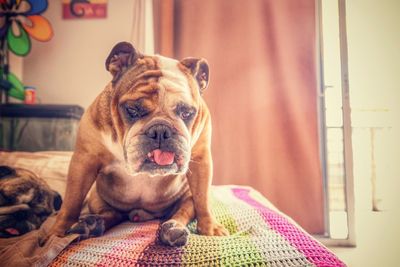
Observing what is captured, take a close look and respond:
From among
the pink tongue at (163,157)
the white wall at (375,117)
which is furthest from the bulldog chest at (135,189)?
the white wall at (375,117)

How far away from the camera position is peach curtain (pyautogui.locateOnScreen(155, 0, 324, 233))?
1.12m

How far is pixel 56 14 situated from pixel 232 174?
2.74 feet

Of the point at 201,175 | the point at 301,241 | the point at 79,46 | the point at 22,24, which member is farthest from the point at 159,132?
the point at 22,24

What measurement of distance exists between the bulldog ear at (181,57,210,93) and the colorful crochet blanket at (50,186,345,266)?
1.19ft

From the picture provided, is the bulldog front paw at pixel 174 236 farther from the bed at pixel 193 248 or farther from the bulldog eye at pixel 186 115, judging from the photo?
the bulldog eye at pixel 186 115

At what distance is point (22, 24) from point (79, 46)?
22 cm

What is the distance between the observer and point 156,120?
68cm

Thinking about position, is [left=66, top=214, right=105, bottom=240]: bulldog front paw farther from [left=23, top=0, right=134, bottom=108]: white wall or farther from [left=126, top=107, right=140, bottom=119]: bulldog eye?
[left=23, top=0, right=134, bottom=108]: white wall

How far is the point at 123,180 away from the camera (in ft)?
2.56

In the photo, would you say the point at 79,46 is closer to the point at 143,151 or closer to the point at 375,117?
the point at 143,151

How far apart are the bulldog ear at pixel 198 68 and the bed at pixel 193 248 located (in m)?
0.33

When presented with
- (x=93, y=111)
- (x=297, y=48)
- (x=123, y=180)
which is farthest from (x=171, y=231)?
(x=297, y=48)

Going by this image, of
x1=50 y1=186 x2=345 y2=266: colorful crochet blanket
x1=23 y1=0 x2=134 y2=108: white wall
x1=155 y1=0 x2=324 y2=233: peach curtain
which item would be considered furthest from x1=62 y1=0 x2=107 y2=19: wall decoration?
x1=50 y1=186 x2=345 y2=266: colorful crochet blanket

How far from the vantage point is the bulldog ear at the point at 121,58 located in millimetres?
776
